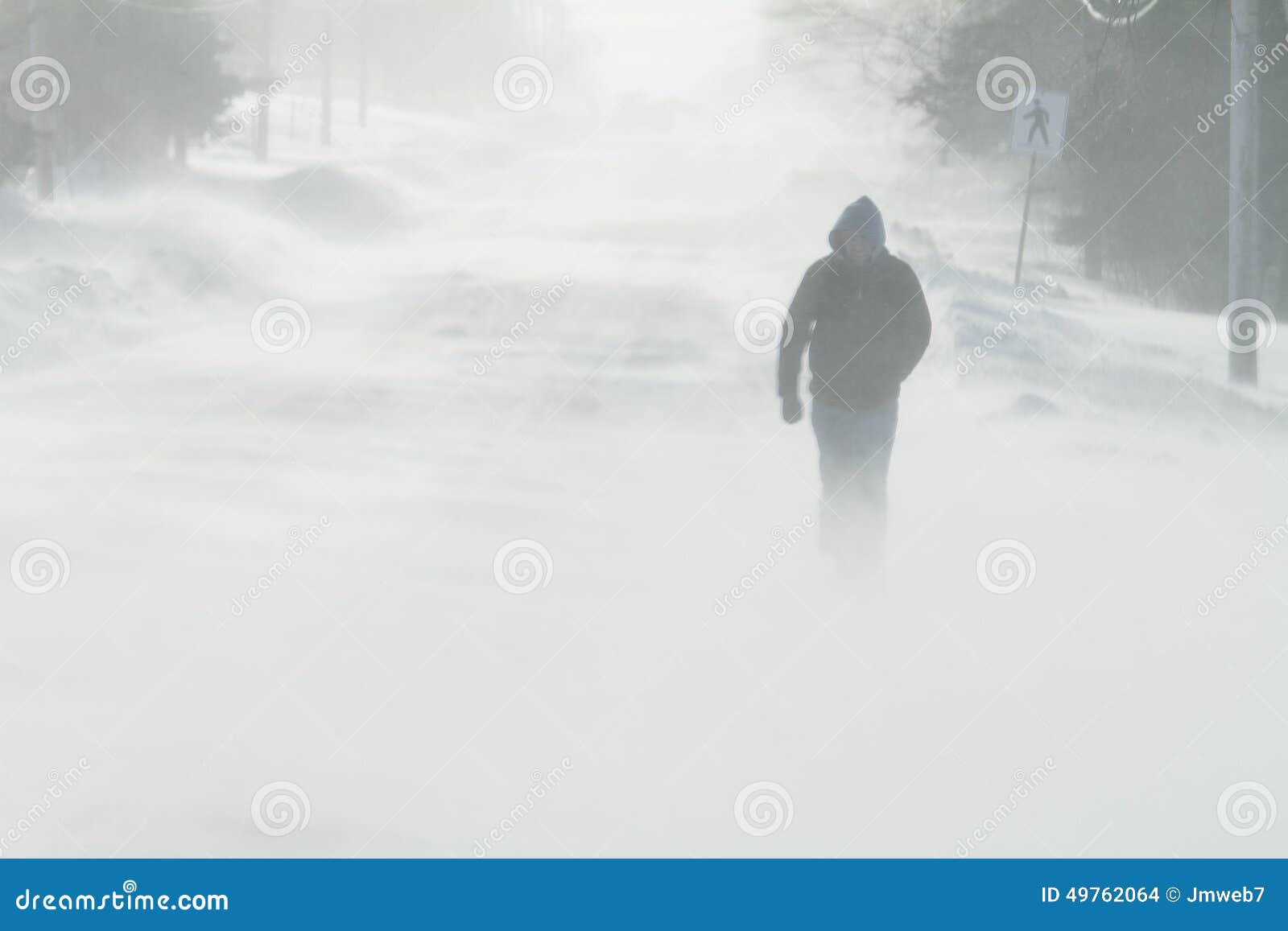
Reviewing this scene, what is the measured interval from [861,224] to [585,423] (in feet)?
4.11

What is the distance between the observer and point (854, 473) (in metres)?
4.30

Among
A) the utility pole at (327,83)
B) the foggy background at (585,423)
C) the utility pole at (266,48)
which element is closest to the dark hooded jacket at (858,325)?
the foggy background at (585,423)

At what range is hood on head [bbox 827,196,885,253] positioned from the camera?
416 centimetres

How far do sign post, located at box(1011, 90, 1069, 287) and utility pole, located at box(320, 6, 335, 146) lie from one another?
2664mm

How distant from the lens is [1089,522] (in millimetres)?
4543

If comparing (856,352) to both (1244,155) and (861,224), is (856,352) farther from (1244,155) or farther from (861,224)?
(1244,155)

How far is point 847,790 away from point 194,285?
309 cm

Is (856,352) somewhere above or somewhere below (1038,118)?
below

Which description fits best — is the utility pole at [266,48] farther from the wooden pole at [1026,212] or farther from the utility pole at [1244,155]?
the utility pole at [1244,155]

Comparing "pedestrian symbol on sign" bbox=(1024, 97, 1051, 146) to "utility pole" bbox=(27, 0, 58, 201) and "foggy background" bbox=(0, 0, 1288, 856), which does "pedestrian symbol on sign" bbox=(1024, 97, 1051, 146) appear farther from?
"utility pole" bbox=(27, 0, 58, 201)

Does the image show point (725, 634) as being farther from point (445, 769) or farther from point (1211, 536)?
point (1211, 536)

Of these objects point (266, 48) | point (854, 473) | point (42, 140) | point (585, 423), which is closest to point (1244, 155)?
point (854, 473)

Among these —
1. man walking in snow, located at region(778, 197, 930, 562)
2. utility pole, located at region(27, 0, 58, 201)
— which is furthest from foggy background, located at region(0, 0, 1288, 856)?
man walking in snow, located at region(778, 197, 930, 562)

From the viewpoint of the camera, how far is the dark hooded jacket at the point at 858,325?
4.16 metres
